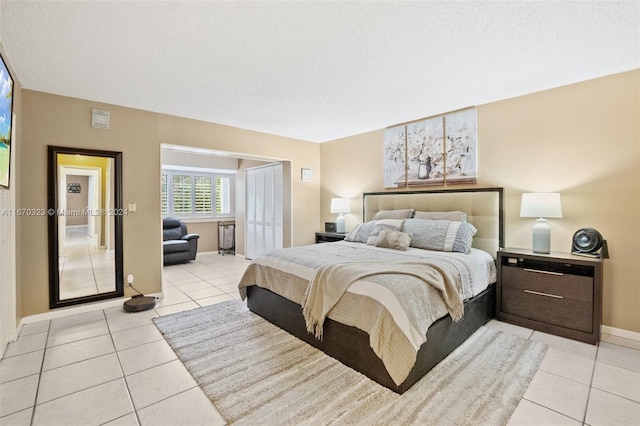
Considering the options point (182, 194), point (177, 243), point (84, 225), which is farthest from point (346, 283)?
point (182, 194)

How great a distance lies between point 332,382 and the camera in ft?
6.77

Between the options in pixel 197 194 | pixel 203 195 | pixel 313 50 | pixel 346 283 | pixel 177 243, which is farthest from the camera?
pixel 203 195

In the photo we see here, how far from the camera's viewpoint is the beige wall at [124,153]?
3.17 meters

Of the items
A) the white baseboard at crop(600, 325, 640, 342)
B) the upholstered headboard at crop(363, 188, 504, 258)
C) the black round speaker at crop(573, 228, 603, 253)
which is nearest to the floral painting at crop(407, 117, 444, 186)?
the upholstered headboard at crop(363, 188, 504, 258)

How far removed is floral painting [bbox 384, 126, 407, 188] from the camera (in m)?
4.50

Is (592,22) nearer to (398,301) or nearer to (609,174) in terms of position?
(609,174)

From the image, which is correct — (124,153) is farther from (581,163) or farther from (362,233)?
(581,163)

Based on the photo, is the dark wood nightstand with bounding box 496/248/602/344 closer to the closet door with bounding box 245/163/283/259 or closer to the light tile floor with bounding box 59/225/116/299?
the closet door with bounding box 245/163/283/259

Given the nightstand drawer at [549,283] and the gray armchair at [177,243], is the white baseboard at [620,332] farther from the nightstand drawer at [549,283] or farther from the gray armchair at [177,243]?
the gray armchair at [177,243]

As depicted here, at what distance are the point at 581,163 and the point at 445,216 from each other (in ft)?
4.61

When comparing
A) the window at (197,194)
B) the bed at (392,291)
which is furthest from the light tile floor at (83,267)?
the window at (197,194)

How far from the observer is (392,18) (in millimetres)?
1996

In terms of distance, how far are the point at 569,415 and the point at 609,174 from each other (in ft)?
7.60

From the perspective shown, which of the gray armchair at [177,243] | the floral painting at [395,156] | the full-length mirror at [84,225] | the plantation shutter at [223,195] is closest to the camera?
the full-length mirror at [84,225]
